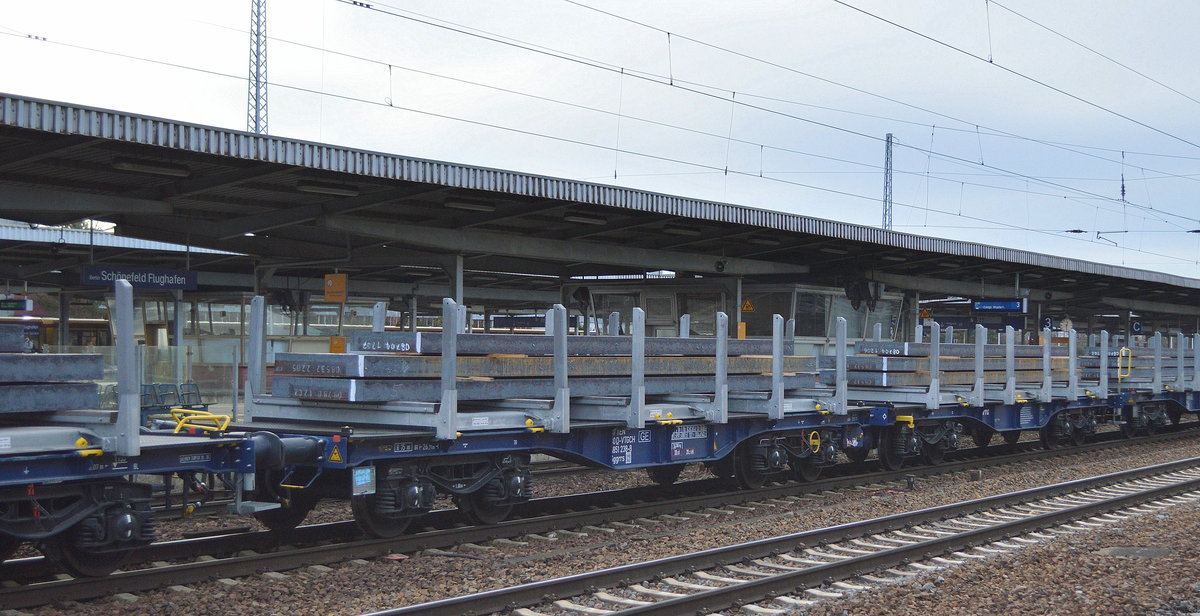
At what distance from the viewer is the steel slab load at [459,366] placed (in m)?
9.35

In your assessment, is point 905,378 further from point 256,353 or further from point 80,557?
point 80,557

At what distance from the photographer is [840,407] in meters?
13.8

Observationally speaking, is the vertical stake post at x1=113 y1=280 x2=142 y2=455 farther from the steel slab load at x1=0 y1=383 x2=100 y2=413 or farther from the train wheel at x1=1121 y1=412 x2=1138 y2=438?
the train wheel at x1=1121 y1=412 x2=1138 y2=438

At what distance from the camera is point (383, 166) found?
14875 mm

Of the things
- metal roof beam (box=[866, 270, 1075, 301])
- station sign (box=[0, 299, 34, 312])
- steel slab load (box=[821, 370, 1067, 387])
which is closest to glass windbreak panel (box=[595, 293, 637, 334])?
metal roof beam (box=[866, 270, 1075, 301])

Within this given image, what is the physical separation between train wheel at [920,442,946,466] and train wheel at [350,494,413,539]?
9595mm

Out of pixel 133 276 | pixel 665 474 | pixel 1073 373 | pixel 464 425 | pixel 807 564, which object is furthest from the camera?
pixel 1073 373

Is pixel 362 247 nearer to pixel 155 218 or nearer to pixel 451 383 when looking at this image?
pixel 155 218

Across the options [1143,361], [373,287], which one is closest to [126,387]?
[1143,361]

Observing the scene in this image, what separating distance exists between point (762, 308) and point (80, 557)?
19.8 metres

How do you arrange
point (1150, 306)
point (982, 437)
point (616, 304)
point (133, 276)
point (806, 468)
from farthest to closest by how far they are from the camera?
point (1150, 306)
point (616, 304)
point (982, 437)
point (133, 276)
point (806, 468)

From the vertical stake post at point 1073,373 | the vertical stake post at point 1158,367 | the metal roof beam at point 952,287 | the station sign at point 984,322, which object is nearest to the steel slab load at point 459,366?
the vertical stake post at point 1073,373

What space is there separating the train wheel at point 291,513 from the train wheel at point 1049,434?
15.1 metres

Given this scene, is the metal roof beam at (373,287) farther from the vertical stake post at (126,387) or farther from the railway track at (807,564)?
the vertical stake post at (126,387)
